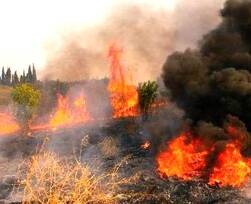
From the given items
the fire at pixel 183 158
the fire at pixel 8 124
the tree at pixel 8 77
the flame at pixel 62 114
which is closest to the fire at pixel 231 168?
the fire at pixel 183 158

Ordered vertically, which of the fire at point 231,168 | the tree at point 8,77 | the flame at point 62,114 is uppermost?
the tree at point 8,77

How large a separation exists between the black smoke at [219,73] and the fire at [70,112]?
48846mm

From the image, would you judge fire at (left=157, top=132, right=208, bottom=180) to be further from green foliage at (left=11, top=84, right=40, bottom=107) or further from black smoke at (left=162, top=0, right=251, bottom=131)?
green foliage at (left=11, top=84, right=40, bottom=107)

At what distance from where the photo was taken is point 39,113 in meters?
105

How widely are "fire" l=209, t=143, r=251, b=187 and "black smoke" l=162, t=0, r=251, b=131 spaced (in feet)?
12.7

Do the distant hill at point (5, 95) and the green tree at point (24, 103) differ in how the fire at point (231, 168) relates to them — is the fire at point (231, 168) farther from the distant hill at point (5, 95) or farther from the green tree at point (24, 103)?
the distant hill at point (5, 95)

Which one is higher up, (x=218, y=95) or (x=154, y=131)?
(x=218, y=95)

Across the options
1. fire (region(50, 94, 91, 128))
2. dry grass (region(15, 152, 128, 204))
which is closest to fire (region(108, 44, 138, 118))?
fire (region(50, 94, 91, 128))

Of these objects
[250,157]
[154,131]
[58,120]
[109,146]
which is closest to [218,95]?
[250,157]

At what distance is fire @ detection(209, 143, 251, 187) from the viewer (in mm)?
37438

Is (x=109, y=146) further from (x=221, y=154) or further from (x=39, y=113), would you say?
(x=39, y=113)

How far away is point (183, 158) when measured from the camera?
41.9 metres

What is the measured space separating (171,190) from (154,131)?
19.4 meters

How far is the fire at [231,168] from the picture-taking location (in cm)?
3744
